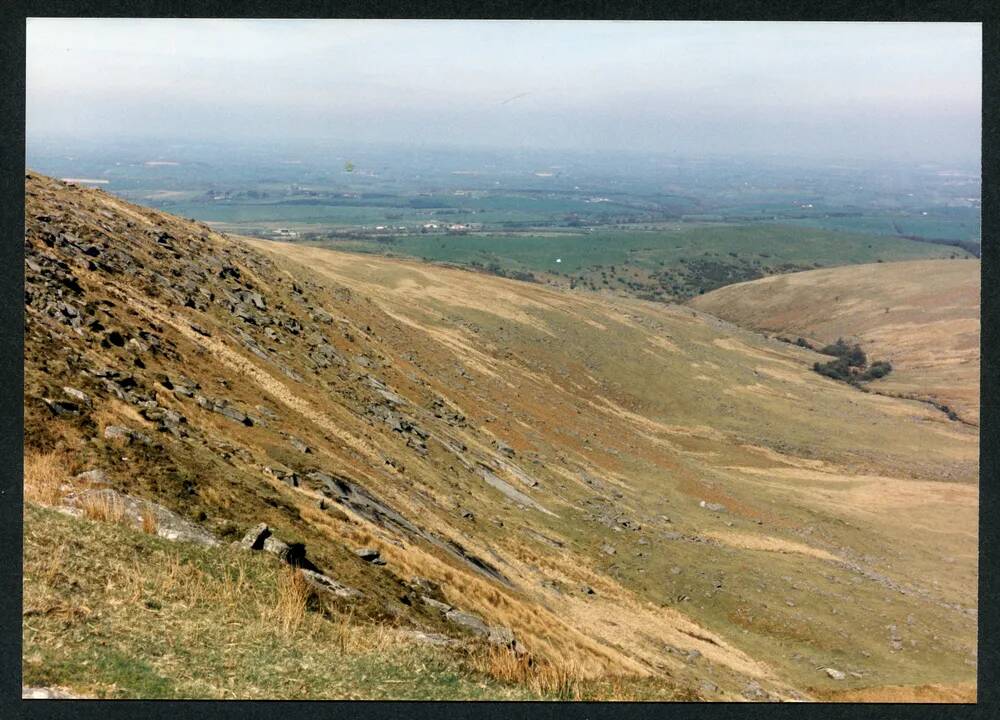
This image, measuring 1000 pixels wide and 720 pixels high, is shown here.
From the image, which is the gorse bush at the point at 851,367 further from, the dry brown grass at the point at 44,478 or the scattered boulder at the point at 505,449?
the dry brown grass at the point at 44,478

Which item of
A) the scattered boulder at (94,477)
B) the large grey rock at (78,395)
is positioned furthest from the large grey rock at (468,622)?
the large grey rock at (78,395)

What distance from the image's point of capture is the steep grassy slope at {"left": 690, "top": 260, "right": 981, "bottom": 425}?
4205 inches

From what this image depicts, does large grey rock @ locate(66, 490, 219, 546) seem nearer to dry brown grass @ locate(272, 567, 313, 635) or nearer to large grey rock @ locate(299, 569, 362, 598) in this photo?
dry brown grass @ locate(272, 567, 313, 635)

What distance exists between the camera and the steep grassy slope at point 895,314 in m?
107

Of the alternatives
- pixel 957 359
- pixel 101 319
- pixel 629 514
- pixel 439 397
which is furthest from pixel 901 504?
pixel 957 359

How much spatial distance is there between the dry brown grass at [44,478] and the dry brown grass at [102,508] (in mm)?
497

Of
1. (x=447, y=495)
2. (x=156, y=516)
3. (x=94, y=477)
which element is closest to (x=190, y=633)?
(x=156, y=516)

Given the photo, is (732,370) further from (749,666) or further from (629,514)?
(749,666)

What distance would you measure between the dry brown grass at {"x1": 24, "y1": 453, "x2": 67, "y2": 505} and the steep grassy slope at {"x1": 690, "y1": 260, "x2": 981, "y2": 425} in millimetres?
96465

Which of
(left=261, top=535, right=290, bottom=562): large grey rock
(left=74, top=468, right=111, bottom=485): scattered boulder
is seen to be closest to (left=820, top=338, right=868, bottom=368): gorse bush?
(left=261, top=535, right=290, bottom=562): large grey rock

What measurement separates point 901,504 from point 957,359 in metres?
Result: 68.0

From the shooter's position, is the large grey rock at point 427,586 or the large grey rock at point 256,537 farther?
the large grey rock at point 427,586

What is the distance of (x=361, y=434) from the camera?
1262 inches

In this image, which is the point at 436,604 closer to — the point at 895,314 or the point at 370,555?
the point at 370,555
